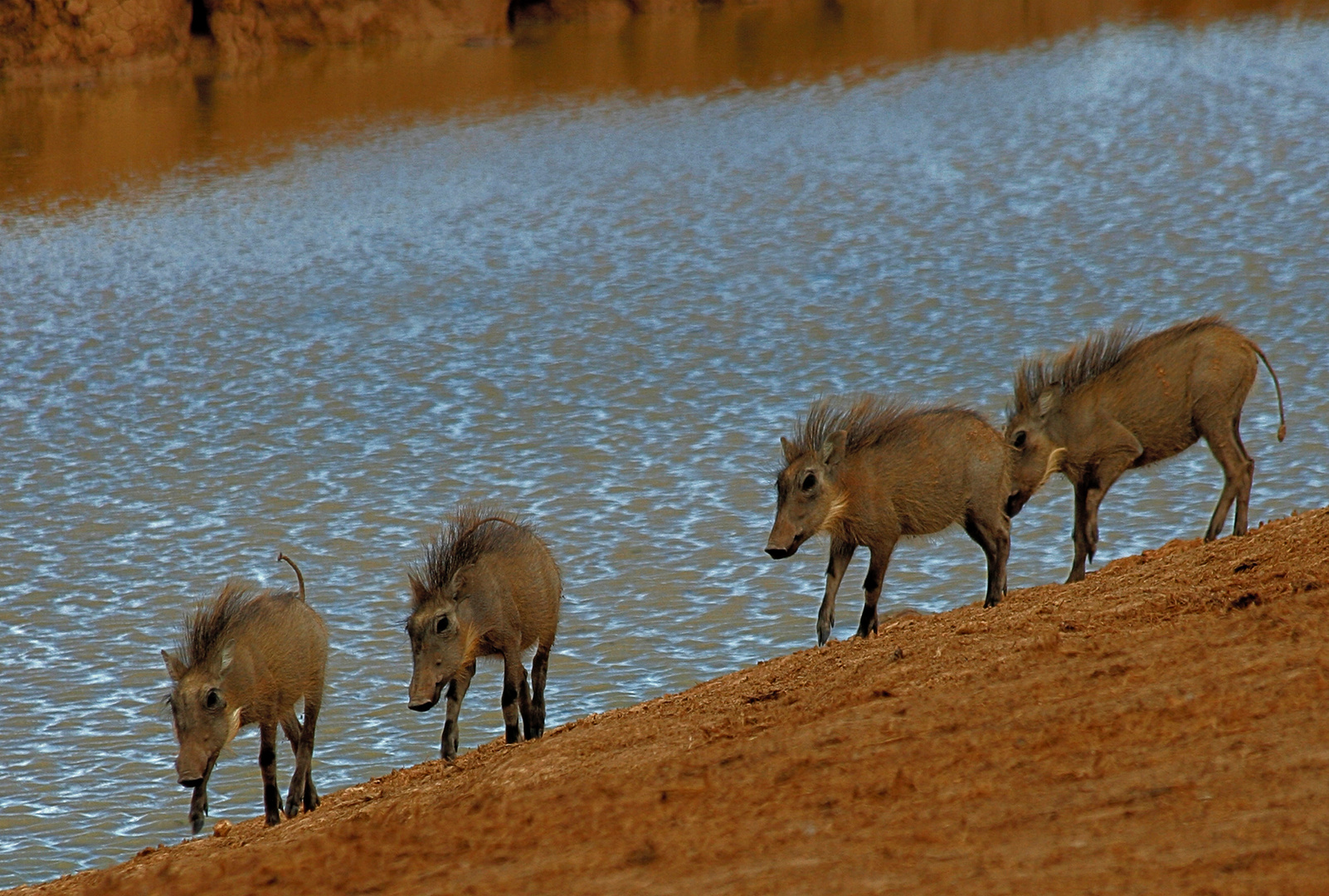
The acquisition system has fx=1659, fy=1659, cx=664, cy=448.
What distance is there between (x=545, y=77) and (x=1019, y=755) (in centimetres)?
1987

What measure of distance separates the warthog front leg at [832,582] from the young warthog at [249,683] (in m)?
1.61

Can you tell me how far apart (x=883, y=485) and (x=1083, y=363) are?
1110 millimetres

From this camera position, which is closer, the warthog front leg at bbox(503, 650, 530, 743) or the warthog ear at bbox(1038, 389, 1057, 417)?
the warthog front leg at bbox(503, 650, 530, 743)

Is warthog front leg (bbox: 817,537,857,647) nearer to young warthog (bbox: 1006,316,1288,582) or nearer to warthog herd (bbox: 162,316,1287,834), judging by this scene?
warthog herd (bbox: 162,316,1287,834)

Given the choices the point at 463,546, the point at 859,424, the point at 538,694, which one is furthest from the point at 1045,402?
the point at 463,546

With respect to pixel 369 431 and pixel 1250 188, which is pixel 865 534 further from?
pixel 1250 188

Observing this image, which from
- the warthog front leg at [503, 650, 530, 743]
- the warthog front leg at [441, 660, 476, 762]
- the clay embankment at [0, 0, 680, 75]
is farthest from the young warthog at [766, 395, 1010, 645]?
Answer: the clay embankment at [0, 0, 680, 75]

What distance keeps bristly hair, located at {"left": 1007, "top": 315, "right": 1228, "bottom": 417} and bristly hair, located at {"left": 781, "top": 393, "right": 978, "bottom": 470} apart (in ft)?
1.29

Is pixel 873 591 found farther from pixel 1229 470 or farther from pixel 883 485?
pixel 1229 470

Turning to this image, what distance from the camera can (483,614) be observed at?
16.6 feet

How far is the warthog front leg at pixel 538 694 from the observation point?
525 centimetres

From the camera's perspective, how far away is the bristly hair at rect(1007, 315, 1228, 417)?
611 centimetres

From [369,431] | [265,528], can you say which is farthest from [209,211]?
[265,528]

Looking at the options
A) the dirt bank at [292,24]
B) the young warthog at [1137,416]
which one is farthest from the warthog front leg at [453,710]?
the dirt bank at [292,24]
